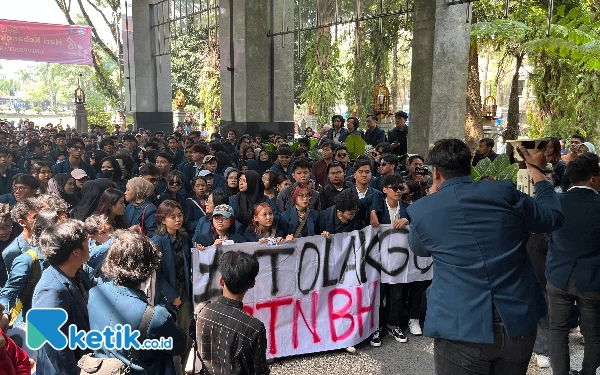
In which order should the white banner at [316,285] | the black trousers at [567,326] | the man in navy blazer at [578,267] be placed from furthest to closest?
the white banner at [316,285], the black trousers at [567,326], the man in navy blazer at [578,267]

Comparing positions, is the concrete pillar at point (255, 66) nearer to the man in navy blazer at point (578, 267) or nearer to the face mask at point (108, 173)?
the face mask at point (108, 173)

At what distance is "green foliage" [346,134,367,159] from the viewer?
9.12 meters

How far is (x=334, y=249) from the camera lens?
4.90 meters

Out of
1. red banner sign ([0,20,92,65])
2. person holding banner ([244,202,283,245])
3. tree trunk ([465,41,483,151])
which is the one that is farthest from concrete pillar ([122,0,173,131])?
person holding banner ([244,202,283,245])

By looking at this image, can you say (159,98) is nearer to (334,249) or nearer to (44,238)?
(334,249)

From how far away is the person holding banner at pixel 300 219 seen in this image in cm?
500

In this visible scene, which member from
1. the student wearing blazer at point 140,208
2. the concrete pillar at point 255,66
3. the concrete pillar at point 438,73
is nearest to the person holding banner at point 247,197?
the student wearing blazer at point 140,208

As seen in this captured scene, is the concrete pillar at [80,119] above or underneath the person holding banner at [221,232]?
above

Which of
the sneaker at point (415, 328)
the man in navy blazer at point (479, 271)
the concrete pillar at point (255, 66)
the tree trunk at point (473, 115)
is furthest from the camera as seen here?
the tree trunk at point (473, 115)

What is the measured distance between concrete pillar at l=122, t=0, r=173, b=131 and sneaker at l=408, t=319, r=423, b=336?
1656cm

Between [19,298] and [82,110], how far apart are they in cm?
2162

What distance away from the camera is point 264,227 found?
4.73 metres

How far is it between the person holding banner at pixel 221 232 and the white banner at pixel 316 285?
10 cm

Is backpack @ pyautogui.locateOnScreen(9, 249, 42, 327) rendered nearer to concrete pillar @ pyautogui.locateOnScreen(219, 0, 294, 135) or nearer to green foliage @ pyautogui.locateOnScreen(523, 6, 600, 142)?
concrete pillar @ pyautogui.locateOnScreen(219, 0, 294, 135)
